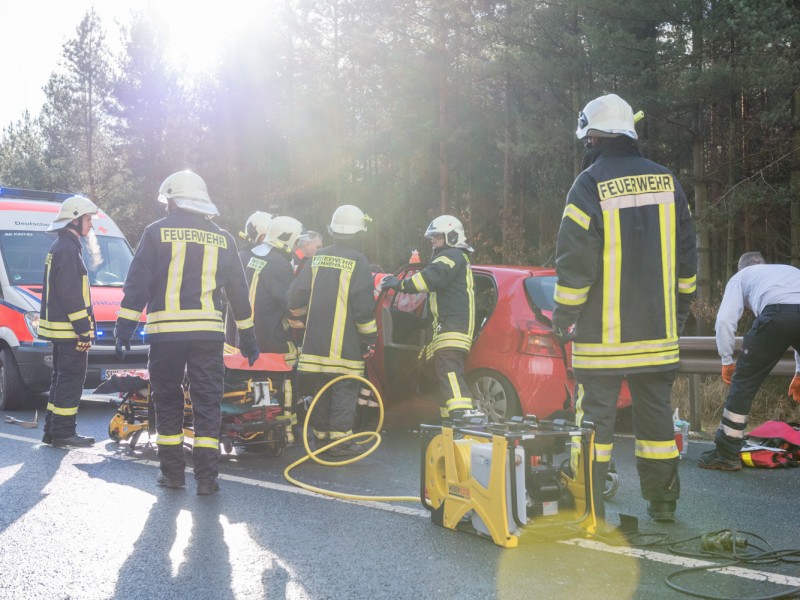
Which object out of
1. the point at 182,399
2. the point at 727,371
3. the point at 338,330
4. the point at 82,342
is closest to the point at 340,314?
the point at 338,330

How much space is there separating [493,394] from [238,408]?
88.2 inches

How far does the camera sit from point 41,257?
445 inches

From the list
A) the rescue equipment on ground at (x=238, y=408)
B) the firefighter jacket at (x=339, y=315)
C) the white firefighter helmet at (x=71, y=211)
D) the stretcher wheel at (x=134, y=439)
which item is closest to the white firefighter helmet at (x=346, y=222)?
the firefighter jacket at (x=339, y=315)

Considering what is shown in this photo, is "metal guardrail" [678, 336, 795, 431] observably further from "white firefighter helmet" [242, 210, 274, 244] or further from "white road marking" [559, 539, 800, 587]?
"white firefighter helmet" [242, 210, 274, 244]

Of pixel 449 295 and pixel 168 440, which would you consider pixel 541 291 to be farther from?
pixel 168 440

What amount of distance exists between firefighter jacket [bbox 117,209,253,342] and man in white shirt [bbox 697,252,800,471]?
12.3ft

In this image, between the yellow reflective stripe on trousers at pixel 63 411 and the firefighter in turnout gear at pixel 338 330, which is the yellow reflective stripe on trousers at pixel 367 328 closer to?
the firefighter in turnout gear at pixel 338 330

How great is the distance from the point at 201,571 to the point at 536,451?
173 cm

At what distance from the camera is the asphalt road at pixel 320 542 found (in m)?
3.93

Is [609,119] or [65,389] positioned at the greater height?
[609,119]

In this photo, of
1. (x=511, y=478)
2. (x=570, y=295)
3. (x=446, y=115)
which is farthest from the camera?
(x=446, y=115)

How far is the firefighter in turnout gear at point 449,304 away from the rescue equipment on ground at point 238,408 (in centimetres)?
130

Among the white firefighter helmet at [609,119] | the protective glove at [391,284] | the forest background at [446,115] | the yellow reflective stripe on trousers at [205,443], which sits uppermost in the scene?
the forest background at [446,115]

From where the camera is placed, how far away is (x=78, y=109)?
43.3 meters
